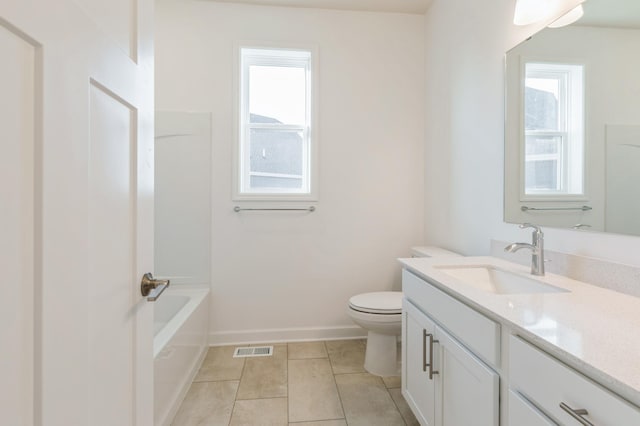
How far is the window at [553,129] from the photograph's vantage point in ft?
4.25

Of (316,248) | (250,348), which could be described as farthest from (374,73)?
(250,348)

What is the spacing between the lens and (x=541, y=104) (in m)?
1.46

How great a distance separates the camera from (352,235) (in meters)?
2.66

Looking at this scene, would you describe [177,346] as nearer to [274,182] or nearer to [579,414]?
[274,182]

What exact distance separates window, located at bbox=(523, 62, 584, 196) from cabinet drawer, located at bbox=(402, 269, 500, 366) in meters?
0.73

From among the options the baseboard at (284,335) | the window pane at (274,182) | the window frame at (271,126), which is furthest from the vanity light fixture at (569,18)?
the baseboard at (284,335)

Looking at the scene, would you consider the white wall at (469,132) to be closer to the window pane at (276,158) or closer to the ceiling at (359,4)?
the ceiling at (359,4)

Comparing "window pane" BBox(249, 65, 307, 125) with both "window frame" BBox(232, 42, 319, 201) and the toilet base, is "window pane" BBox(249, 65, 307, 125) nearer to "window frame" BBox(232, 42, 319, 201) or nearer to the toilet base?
"window frame" BBox(232, 42, 319, 201)

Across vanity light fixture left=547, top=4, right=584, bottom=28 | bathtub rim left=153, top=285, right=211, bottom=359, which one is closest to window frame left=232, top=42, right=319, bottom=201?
bathtub rim left=153, top=285, right=211, bottom=359

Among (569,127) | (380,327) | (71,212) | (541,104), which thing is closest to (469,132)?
(541,104)

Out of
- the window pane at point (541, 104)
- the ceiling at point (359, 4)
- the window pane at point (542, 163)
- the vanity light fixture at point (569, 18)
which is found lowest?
the window pane at point (542, 163)

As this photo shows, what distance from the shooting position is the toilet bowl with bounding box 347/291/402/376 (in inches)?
77.8

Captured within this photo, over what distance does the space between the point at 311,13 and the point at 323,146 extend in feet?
3.54

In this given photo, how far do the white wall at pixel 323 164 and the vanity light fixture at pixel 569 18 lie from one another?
52.5 inches
